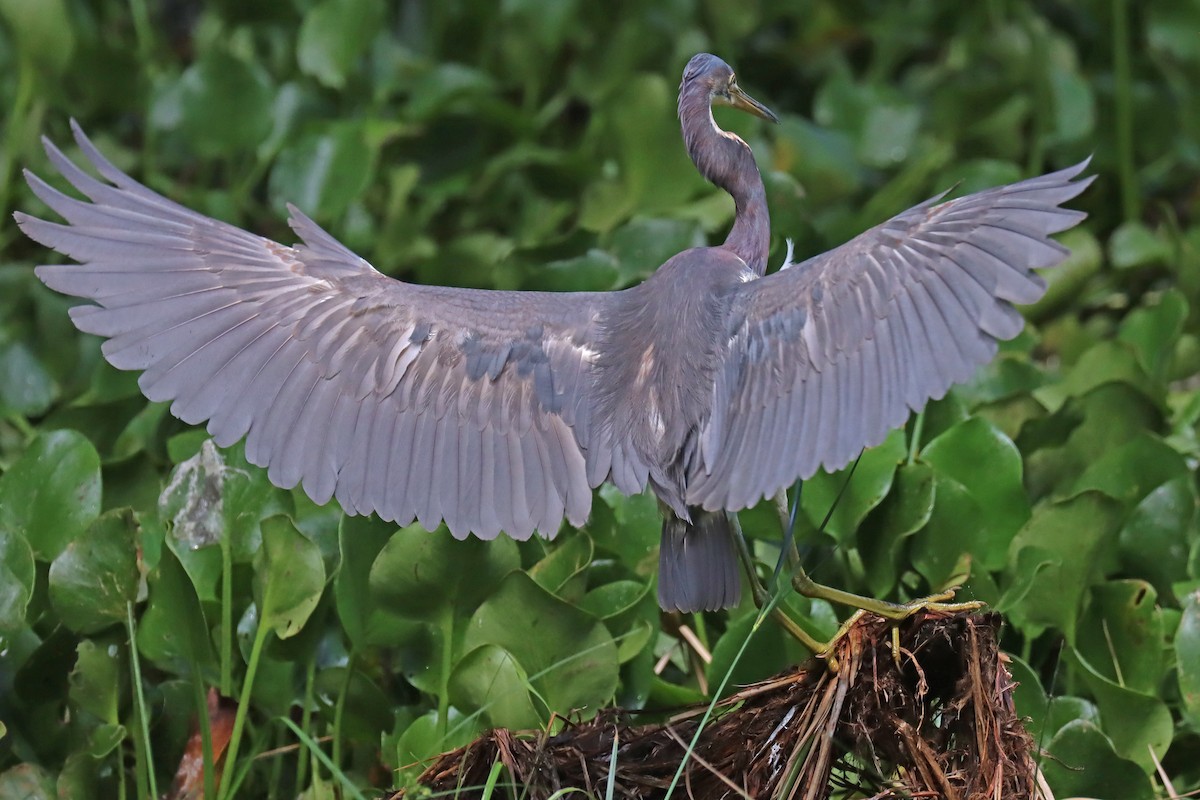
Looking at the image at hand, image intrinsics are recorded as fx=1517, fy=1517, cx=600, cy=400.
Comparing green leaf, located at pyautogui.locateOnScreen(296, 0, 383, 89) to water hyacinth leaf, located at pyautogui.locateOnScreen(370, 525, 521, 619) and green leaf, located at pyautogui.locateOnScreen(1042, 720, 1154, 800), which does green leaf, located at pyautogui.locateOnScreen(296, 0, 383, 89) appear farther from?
green leaf, located at pyautogui.locateOnScreen(1042, 720, 1154, 800)

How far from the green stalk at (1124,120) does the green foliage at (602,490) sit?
24mm

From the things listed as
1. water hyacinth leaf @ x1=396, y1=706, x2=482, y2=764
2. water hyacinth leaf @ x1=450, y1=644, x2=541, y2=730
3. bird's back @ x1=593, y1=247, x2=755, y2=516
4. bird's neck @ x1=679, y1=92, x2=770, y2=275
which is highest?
bird's neck @ x1=679, y1=92, x2=770, y2=275

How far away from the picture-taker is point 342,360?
119 inches

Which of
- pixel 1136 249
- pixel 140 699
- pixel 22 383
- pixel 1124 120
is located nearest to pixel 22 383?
pixel 22 383

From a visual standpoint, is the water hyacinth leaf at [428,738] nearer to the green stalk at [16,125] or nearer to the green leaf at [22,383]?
the green leaf at [22,383]

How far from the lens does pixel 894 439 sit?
11.2 feet

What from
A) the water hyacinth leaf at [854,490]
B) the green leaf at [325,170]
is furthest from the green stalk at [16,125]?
the water hyacinth leaf at [854,490]

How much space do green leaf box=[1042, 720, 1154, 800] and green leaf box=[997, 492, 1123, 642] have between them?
320mm

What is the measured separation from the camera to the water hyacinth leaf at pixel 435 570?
2.99m

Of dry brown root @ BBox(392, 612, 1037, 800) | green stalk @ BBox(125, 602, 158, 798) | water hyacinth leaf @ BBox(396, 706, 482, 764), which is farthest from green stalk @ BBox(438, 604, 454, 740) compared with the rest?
green stalk @ BBox(125, 602, 158, 798)

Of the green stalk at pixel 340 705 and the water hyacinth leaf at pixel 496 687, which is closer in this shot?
the water hyacinth leaf at pixel 496 687

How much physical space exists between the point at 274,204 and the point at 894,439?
238 cm

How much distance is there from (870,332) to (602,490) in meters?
1.17

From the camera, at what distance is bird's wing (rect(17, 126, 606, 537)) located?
2.88 meters
